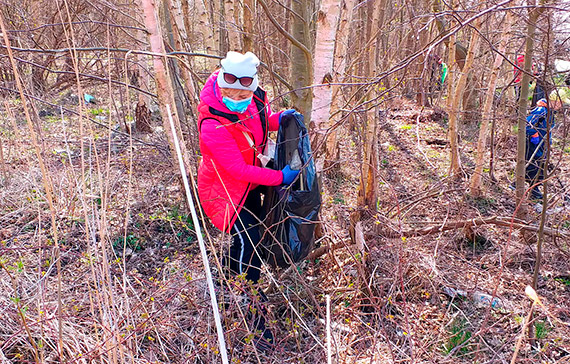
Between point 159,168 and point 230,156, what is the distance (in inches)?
109

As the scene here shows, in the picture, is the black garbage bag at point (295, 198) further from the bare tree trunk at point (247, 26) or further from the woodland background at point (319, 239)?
the bare tree trunk at point (247, 26)

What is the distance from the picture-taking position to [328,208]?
4684 millimetres

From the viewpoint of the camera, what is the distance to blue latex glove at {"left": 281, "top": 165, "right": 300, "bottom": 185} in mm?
2441

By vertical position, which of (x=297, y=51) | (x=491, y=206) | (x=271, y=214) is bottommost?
(x=491, y=206)

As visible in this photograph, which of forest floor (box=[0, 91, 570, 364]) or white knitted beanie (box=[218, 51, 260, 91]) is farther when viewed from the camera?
white knitted beanie (box=[218, 51, 260, 91])

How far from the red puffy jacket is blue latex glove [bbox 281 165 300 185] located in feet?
0.09

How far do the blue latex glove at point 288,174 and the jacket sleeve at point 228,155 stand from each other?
0.16 feet

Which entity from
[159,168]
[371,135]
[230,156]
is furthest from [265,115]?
[159,168]

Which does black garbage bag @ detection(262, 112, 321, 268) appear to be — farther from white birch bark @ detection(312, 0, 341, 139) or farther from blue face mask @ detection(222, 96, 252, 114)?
blue face mask @ detection(222, 96, 252, 114)

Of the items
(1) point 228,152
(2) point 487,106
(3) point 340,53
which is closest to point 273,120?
(1) point 228,152

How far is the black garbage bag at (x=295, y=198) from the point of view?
2.41 meters

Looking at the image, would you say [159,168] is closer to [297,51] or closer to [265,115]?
[297,51]

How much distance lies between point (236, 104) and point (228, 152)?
0.97ft

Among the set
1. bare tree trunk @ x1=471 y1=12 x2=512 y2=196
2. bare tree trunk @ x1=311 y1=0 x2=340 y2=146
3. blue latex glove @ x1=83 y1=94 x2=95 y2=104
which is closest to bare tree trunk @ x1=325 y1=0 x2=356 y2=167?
bare tree trunk @ x1=311 y1=0 x2=340 y2=146
